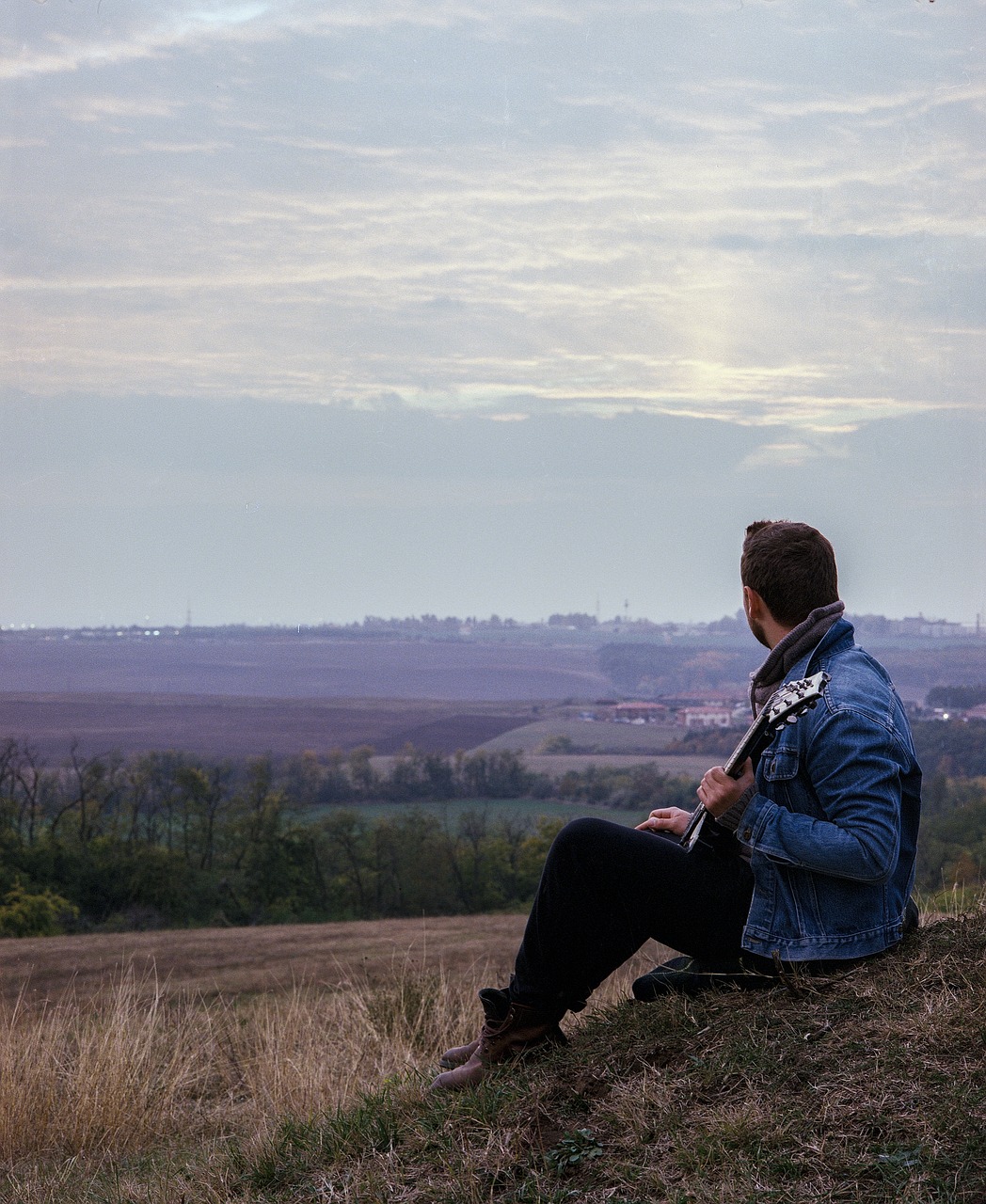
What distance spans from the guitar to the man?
0.13 ft

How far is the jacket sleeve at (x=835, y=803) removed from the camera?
3.17 metres

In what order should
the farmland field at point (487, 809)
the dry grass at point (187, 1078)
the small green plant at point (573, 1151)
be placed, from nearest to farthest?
the small green plant at point (573, 1151) < the dry grass at point (187, 1078) < the farmland field at point (487, 809)

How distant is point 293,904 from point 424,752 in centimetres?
2349

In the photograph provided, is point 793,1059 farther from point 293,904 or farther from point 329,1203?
point 293,904

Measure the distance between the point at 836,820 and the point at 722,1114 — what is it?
2.49 ft

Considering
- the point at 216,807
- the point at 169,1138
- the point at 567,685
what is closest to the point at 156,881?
the point at 216,807

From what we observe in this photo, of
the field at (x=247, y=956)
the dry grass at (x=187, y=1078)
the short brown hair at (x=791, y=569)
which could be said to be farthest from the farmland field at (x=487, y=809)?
the short brown hair at (x=791, y=569)

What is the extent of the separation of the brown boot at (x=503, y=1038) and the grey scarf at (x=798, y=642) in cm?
A: 117

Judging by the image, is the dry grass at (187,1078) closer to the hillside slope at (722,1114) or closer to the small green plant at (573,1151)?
the hillside slope at (722,1114)

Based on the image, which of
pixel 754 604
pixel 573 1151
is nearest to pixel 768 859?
pixel 754 604

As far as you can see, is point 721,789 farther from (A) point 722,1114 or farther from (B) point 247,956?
(B) point 247,956

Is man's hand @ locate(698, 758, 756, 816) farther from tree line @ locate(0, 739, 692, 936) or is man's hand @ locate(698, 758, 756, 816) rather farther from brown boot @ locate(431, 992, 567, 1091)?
tree line @ locate(0, 739, 692, 936)

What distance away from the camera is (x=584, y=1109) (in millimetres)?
3418

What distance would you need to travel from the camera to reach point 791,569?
346 centimetres
